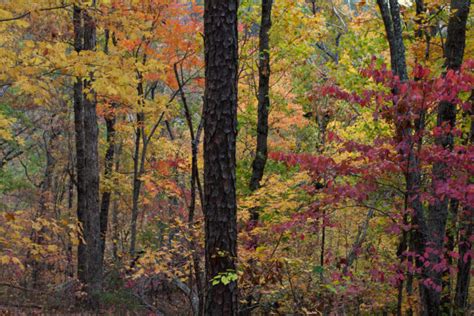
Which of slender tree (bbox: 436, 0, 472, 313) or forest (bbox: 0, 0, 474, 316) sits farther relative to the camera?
slender tree (bbox: 436, 0, 472, 313)

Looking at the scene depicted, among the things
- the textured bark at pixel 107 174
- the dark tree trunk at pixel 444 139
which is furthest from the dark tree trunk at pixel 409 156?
the textured bark at pixel 107 174

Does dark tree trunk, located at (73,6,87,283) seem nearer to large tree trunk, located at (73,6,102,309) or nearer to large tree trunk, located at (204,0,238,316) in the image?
large tree trunk, located at (73,6,102,309)

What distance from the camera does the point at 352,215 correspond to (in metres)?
12.3

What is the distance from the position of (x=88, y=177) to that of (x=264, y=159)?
4.17 metres

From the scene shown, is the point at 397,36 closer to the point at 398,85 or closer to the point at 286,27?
the point at 398,85

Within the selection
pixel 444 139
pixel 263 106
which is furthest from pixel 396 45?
pixel 263 106

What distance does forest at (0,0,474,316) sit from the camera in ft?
16.4

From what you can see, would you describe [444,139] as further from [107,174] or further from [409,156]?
[107,174]

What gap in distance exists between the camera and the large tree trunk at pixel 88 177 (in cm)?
948

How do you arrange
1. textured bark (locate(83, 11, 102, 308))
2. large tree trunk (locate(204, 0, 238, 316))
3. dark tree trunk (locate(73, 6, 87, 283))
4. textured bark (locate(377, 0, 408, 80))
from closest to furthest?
large tree trunk (locate(204, 0, 238, 316))
textured bark (locate(377, 0, 408, 80))
dark tree trunk (locate(73, 6, 87, 283))
textured bark (locate(83, 11, 102, 308))

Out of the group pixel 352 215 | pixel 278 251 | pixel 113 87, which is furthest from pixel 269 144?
pixel 113 87

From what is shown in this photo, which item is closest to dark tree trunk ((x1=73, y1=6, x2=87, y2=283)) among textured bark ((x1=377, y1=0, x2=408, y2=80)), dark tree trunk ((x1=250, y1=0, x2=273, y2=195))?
dark tree trunk ((x1=250, y1=0, x2=273, y2=195))

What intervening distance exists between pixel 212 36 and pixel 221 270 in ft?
8.32

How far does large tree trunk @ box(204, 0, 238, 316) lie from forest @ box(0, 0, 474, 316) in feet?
Answer: 0.05
